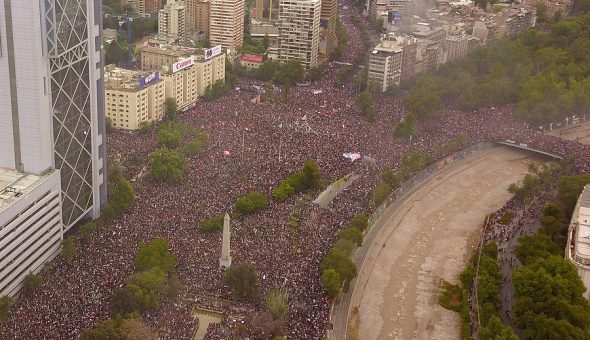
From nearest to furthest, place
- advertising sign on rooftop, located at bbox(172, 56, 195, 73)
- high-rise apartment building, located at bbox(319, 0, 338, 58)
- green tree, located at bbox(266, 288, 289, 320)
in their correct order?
1. green tree, located at bbox(266, 288, 289, 320)
2. advertising sign on rooftop, located at bbox(172, 56, 195, 73)
3. high-rise apartment building, located at bbox(319, 0, 338, 58)

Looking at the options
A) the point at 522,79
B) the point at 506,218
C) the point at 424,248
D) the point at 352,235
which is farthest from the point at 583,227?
the point at 522,79

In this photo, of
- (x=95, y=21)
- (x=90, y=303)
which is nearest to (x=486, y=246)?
(x=90, y=303)

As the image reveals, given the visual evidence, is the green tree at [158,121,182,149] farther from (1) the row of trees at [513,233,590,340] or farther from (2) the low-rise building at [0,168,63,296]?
(1) the row of trees at [513,233,590,340]

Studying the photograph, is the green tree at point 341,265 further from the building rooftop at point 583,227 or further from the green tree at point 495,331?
the building rooftop at point 583,227

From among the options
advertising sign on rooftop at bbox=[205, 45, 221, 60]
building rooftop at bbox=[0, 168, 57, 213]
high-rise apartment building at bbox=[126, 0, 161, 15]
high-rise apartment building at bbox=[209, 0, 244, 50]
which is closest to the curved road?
building rooftop at bbox=[0, 168, 57, 213]

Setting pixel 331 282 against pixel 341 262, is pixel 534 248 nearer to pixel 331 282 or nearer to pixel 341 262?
pixel 341 262

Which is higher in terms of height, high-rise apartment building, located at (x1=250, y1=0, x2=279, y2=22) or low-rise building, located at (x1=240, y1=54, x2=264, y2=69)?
high-rise apartment building, located at (x1=250, y1=0, x2=279, y2=22)
